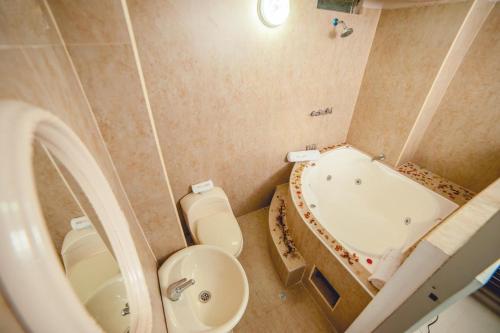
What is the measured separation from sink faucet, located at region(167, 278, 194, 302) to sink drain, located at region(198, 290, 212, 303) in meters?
0.19

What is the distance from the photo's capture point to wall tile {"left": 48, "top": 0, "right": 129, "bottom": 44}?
533 mm

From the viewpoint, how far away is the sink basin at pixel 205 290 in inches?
35.4

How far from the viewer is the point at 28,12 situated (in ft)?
1.44

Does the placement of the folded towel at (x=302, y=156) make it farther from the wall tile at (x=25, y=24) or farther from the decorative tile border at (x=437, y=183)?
the wall tile at (x=25, y=24)

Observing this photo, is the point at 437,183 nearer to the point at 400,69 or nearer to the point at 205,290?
the point at 400,69

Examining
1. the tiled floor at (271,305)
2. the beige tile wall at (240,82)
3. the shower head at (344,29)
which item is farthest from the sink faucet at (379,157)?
the tiled floor at (271,305)

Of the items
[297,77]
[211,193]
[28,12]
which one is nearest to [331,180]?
[297,77]

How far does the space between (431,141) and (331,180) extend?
0.93 metres

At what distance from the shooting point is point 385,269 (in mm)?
1017

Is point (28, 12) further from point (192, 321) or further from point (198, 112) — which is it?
point (192, 321)

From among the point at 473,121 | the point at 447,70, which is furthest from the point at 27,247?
the point at 473,121

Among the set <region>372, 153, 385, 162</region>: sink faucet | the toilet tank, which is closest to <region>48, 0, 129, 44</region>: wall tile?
the toilet tank

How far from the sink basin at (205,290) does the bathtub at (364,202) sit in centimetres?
70

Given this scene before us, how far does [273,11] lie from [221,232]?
1595 mm
